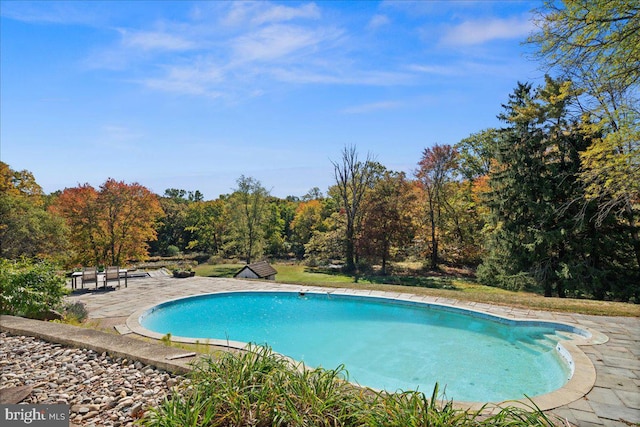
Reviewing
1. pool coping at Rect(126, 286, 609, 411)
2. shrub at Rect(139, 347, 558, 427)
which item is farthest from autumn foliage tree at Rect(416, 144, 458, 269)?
shrub at Rect(139, 347, 558, 427)

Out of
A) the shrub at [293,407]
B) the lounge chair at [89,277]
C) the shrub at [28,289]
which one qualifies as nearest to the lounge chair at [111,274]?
the lounge chair at [89,277]

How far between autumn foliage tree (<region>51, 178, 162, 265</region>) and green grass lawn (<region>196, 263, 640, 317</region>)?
4.32 meters

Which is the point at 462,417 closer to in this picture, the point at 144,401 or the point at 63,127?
the point at 144,401

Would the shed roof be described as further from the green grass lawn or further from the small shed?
the green grass lawn

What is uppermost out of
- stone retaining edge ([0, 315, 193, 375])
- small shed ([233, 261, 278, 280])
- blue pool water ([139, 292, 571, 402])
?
stone retaining edge ([0, 315, 193, 375])

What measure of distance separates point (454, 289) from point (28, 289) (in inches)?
577

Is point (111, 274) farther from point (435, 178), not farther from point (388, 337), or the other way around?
point (435, 178)

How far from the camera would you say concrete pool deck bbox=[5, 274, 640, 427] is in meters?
3.85

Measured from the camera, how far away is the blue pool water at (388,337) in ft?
19.4

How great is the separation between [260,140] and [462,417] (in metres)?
15.3

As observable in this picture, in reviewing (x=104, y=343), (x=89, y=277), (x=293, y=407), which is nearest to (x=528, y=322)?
(x=293, y=407)

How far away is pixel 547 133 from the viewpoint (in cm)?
1335

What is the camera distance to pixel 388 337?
8305 mm

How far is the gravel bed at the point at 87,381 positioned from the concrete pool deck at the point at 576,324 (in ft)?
4.74
